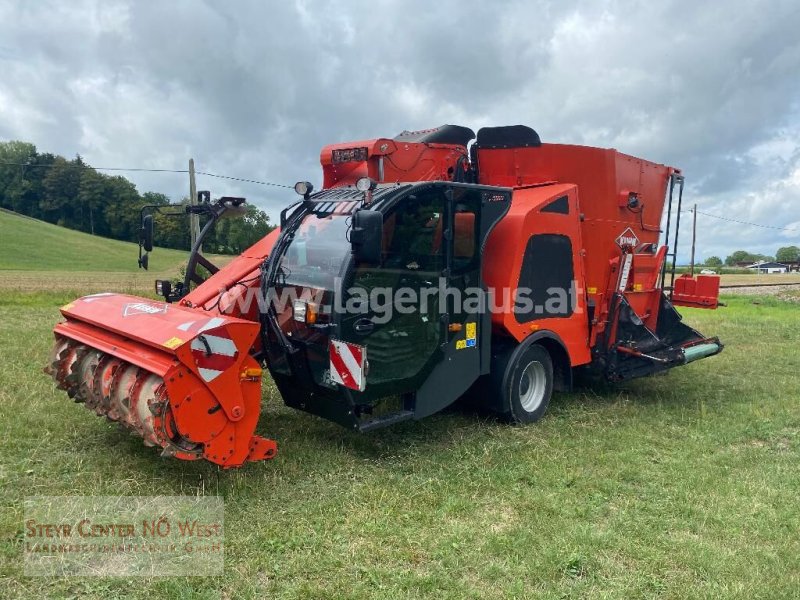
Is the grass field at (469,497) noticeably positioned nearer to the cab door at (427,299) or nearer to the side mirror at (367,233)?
the cab door at (427,299)

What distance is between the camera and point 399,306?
4586mm

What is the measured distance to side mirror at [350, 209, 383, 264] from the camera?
4031mm

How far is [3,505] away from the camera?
12.4ft

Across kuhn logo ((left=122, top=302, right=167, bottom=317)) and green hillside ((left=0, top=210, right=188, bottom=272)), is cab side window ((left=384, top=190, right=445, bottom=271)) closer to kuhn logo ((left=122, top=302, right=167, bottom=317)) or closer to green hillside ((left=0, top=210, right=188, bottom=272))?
kuhn logo ((left=122, top=302, right=167, bottom=317))

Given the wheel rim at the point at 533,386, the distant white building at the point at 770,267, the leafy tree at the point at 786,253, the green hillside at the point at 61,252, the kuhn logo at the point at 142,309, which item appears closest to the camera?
the kuhn logo at the point at 142,309

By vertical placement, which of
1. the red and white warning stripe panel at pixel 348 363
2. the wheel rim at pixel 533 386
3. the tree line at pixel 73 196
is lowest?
the wheel rim at pixel 533 386

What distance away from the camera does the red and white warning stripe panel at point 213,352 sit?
12.6 ft

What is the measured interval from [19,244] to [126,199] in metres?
21.9

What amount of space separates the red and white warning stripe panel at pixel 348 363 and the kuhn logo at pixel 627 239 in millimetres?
3727

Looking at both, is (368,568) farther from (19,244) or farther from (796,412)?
(19,244)

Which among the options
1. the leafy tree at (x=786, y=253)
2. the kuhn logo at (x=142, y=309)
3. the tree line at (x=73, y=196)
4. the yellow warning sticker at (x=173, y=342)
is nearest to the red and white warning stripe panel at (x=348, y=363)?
the yellow warning sticker at (x=173, y=342)

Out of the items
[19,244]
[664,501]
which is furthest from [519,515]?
[19,244]

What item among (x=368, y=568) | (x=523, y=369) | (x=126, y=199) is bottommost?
(x=368, y=568)

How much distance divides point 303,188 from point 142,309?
1670mm
